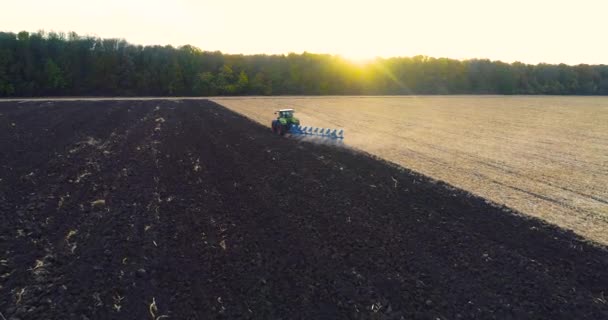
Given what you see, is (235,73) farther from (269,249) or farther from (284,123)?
(269,249)

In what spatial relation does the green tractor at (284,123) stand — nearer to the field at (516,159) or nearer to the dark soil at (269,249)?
the field at (516,159)

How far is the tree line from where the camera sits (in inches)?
2409

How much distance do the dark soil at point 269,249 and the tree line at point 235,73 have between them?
58958 mm

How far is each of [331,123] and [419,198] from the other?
20.2m

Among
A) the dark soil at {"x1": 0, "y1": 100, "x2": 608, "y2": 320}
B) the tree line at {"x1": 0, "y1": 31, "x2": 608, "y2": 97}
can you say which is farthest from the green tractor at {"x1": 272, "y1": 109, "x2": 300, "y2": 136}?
the tree line at {"x1": 0, "y1": 31, "x2": 608, "y2": 97}

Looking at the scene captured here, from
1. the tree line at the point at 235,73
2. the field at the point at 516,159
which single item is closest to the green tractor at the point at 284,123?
the field at the point at 516,159

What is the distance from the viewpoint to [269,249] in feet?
23.9

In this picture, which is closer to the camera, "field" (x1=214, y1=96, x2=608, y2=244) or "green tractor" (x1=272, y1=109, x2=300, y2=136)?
"field" (x1=214, y1=96, x2=608, y2=244)

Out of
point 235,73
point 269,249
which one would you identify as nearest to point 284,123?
point 269,249

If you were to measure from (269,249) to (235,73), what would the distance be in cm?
7163

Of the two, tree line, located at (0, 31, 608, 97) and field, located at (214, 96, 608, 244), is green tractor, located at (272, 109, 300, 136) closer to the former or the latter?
field, located at (214, 96, 608, 244)

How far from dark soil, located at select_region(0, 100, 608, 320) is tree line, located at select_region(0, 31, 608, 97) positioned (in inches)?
2321

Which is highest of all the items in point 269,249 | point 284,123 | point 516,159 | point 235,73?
point 235,73

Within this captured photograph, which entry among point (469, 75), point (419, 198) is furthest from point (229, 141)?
point (469, 75)
